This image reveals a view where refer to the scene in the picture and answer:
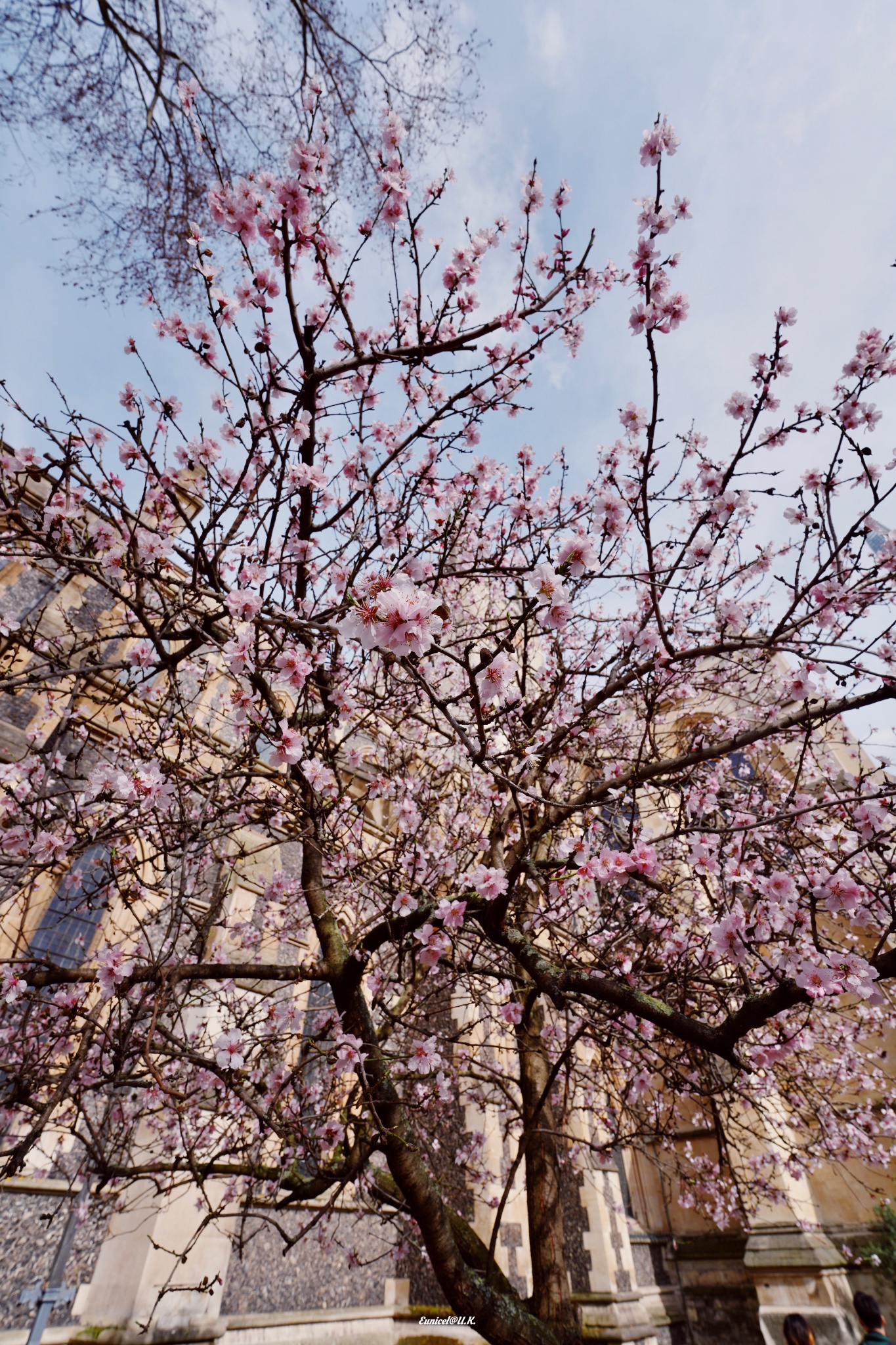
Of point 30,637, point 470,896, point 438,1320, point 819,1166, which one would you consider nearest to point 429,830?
point 470,896

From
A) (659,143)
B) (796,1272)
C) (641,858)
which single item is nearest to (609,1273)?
(796,1272)

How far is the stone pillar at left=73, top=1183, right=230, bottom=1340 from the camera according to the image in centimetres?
490

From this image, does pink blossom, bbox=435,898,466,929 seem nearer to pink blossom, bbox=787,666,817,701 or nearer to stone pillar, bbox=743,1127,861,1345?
pink blossom, bbox=787,666,817,701

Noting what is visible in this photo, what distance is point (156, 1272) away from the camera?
5039 mm

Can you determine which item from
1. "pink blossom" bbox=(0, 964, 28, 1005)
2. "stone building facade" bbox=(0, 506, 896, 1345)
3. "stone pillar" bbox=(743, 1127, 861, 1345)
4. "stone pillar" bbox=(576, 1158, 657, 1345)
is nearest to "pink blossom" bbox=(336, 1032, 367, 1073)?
"stone building facade" bbox=(0, 506, 896, 1345)

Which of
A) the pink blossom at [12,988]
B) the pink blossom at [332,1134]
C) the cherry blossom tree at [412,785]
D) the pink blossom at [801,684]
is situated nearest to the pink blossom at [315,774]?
the cherry blossom tree at [412,785]

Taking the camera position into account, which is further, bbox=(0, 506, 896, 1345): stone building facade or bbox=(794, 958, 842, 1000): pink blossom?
bbox=(0, 506, 896, 1345): stone building facade

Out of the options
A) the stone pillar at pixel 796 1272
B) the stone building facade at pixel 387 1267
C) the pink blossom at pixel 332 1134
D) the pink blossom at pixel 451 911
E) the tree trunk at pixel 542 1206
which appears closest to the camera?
the pink blossom at pixel 451 911

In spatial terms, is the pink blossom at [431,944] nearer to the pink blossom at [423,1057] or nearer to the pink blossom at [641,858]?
the pink blossom at [423,1057]

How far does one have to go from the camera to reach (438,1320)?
633 centimetres

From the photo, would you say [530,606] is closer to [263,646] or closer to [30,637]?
[263,646]

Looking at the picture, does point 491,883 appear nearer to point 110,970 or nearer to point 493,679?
point 493,679

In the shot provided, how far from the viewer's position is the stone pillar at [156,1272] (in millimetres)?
4898

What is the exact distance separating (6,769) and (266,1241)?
18.6ft
